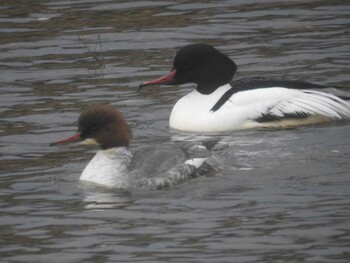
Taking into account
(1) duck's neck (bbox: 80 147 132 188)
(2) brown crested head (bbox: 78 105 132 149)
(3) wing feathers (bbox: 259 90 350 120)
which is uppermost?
(2) brown crested head (bbox: 78 105 132 149)

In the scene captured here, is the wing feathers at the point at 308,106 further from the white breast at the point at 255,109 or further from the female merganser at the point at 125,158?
the female merganser at the point at 125,158

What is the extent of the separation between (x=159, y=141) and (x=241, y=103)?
107 centimetres

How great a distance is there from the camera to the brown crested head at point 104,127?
1208cm

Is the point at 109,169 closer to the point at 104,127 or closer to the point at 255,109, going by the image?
the point at 104,127

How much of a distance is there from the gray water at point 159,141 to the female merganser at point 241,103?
230mm

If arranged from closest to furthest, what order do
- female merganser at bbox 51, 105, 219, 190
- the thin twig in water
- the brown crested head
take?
female merganser at bbox 51, 105, 219, 190 → the brown crested head → the thin twig in water

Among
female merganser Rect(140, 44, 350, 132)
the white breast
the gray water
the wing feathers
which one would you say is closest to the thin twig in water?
the gray water

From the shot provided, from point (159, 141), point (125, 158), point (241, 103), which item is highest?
point (125, 158)

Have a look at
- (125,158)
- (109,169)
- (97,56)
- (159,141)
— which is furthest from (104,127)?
(97,56)

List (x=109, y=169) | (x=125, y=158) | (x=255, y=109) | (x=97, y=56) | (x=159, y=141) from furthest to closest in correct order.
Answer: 1. (x=97, y=56)
2. (x=255, y=109)
3. (x=159, y=141)
4. (x=125, y=158)
5. (x=109, y=169)

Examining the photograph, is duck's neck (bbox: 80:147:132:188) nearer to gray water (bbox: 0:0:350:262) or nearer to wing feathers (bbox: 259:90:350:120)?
gray water (bbox: 0:0:350:262)

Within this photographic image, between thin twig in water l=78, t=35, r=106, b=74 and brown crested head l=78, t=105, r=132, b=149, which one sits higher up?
brown crested head l=78, t=105, r=132, b=149

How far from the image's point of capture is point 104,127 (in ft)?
39.7

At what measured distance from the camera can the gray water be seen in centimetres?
995
